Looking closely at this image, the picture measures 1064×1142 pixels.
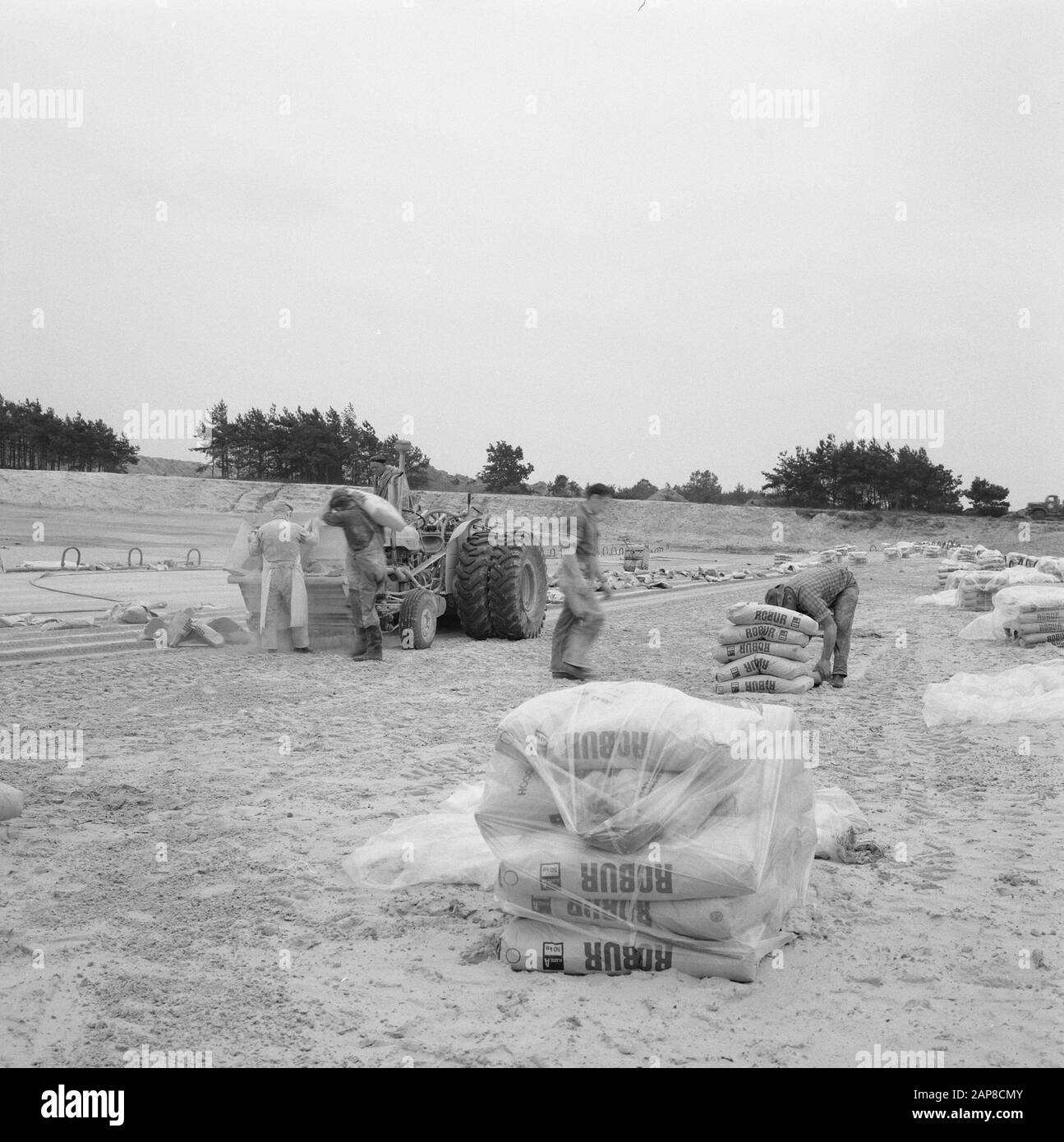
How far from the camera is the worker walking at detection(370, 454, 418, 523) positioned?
37.3 feet

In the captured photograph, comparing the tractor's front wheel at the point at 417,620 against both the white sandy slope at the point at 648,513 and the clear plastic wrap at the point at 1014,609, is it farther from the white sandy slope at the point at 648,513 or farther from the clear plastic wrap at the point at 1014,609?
the white sandy slope at the point at 648,513

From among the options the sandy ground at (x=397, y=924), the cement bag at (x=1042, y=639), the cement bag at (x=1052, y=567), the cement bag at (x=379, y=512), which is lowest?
the sandy ground at (x=397, y=924)

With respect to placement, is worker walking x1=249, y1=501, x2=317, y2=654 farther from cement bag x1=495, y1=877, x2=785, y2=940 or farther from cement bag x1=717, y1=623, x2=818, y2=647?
cement bag x1=495, y1=877, x2=785, y2=940

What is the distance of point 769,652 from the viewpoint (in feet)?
29.2

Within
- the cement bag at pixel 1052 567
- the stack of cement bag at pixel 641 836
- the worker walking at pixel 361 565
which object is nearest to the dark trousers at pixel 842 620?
the worker walking at pixel 361 565

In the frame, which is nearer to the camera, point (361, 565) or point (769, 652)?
point (769, 652)

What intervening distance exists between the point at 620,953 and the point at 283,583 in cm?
753

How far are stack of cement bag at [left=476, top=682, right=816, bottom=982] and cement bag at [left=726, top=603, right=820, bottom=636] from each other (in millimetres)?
5220

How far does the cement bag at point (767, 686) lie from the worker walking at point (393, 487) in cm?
419

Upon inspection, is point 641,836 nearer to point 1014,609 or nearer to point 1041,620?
point 1041,620

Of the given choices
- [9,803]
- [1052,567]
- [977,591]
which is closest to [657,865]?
[9,803]

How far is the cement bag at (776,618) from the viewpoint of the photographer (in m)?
8.78

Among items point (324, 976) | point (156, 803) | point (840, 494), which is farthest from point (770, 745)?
point (840, 494)
